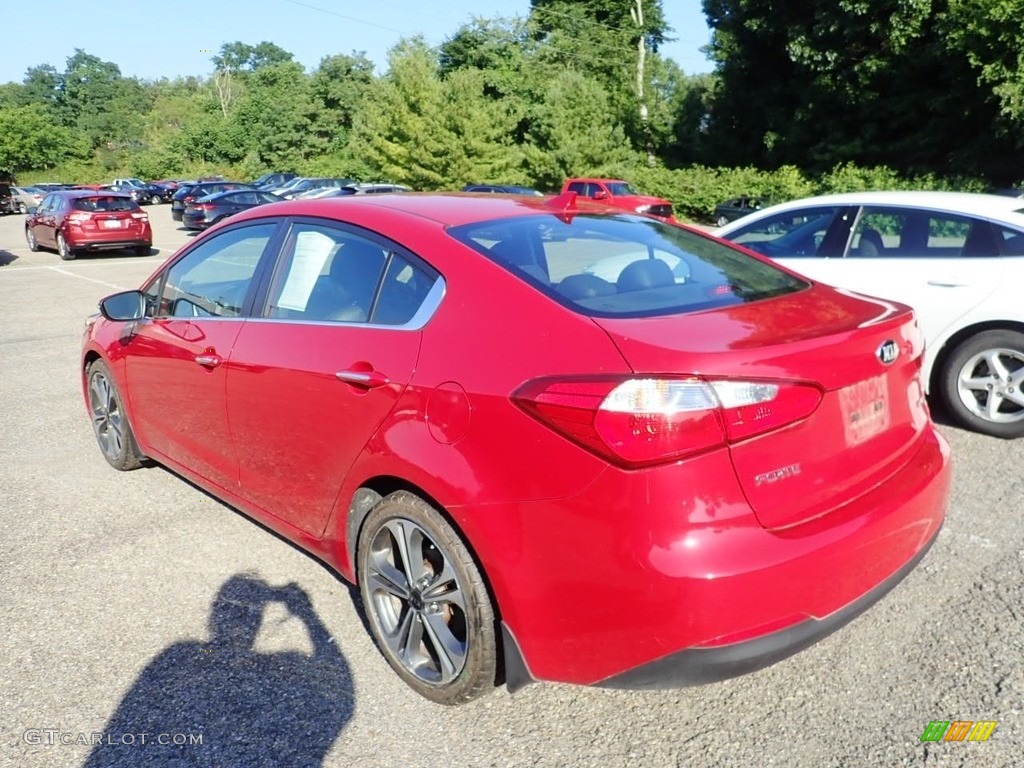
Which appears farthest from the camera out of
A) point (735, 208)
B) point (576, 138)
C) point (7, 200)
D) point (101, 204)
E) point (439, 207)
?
point (7, 200)

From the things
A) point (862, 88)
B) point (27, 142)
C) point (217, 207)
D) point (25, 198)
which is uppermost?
point (862, 88)

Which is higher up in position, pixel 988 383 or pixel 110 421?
pixel 988 383

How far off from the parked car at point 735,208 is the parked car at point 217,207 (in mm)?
14492

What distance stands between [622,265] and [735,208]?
26.8 metres

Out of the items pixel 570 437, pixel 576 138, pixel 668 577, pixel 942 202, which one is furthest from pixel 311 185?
pixel 668 577

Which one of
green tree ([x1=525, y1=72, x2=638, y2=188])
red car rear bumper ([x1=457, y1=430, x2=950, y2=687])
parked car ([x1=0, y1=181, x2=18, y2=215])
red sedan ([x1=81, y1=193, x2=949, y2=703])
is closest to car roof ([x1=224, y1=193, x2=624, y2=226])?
red sedan ([x1=81, y1=193, x2=949, y2=703])

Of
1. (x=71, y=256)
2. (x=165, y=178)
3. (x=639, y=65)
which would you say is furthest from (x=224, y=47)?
(x=71, y=256)

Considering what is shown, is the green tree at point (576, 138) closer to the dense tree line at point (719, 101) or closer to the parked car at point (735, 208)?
the dense tree line at point (719, 101)

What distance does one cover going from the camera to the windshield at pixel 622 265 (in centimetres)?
268

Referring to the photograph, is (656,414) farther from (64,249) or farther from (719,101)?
(719,101)

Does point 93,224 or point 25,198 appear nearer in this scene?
point 93,224

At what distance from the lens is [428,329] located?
8.86ft

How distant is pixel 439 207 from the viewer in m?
3.30

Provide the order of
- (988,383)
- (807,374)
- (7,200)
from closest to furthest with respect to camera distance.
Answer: (807,374) < (988,383) < (7,200)
